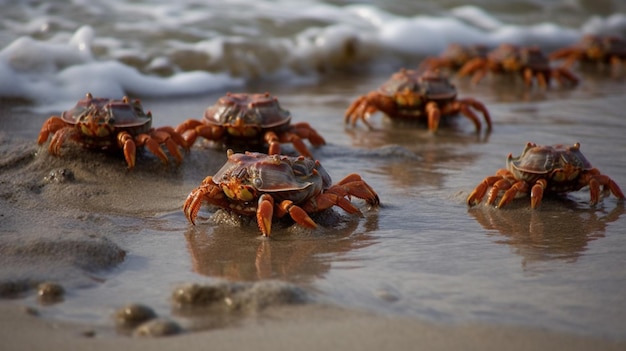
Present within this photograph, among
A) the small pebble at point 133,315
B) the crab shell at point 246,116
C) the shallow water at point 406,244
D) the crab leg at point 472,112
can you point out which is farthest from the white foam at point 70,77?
the small pebble at point 133,315

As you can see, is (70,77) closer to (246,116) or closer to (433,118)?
(246,116)

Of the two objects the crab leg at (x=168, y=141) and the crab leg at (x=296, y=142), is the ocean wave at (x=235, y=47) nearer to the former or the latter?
the crab leg at (x=168, y=141)

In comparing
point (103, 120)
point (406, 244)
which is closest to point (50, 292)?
point (406, 244)

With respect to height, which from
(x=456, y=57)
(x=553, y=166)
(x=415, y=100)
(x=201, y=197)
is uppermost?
(x=456, y=57)

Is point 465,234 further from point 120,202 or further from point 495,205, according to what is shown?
point 120,202

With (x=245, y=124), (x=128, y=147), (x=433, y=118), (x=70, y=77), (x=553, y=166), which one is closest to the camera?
(x=553, y=166)

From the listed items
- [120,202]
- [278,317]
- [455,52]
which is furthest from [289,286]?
[455,52]

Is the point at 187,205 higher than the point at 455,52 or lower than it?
lower
